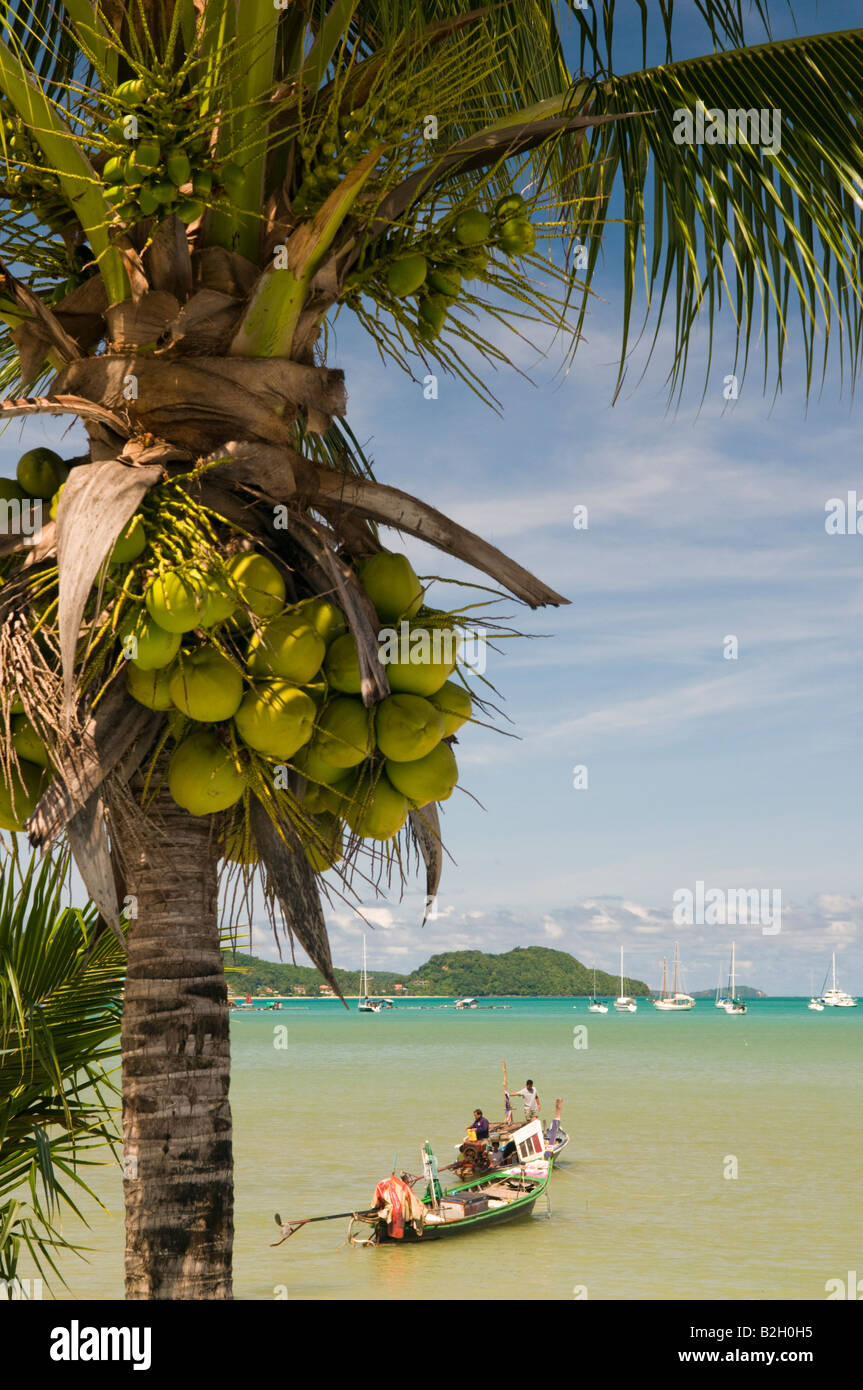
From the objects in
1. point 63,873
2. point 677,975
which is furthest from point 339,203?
point 677,975

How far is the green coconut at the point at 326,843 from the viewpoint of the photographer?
7.74ft

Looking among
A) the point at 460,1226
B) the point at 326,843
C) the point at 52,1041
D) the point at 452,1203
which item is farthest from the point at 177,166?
the point at 460,1226

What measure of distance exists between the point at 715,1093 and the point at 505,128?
2359 inches

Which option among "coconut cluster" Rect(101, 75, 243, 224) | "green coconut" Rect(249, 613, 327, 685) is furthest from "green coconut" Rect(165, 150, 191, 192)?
"green coconut" Rect(249, 613, 327, 685)

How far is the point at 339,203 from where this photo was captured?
2191mm

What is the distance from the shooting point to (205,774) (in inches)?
81.8

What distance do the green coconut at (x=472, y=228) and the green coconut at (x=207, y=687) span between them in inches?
40.2

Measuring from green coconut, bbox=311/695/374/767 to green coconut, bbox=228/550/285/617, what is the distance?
20cm

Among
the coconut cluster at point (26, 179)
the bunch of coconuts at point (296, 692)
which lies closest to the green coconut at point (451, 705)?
the bunch of coconuts at point (296, 692)

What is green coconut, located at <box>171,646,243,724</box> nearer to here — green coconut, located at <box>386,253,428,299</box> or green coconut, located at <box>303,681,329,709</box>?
green coconut, located at <box>303,681,329,709</box>

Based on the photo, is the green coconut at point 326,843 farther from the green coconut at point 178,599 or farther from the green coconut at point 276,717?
the green coconut at point 178,599

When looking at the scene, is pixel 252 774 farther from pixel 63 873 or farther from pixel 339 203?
pixel 339 203
